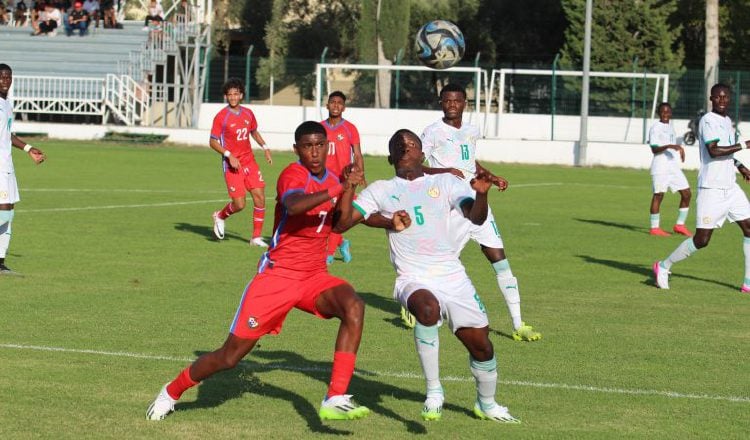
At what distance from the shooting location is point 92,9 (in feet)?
171

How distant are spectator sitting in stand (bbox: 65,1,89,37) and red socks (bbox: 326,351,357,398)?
150 feet

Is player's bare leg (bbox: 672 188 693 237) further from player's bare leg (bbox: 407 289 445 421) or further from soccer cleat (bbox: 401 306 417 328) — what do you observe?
player's bare leg (bbox: 407 289 445 421)

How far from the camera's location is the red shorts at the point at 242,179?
17.7 m

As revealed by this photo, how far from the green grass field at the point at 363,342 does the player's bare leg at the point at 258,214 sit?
0.27m

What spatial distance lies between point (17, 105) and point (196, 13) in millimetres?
Result: 8141

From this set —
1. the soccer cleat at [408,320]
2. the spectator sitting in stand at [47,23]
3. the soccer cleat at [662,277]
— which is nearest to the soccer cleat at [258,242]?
the soccer cleat at [662,277]

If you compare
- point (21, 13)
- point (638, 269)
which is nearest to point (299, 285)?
point (638, 269)

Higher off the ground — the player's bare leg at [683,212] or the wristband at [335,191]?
the wristband at [335,191]

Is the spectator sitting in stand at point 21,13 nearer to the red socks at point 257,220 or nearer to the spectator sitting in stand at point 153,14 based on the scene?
the spectator sitting in stand at point 153,14

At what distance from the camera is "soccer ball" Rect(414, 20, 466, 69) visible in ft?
48.7

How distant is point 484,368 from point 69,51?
148 feet

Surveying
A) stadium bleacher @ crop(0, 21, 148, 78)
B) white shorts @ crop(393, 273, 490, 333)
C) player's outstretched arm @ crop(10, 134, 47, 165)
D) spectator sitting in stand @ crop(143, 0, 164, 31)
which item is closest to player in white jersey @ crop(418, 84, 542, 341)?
white shorts @ crop(393, 273, 490, 333)

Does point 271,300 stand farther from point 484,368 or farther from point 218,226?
point 218,226

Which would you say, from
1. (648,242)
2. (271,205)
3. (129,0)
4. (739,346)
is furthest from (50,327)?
(129,0)
